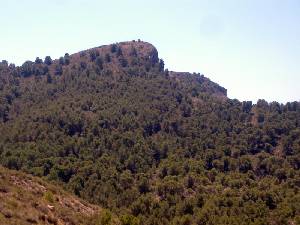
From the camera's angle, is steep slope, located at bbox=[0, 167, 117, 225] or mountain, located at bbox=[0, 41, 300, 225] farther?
mountain, located at bbox=[0, 41, 300, 225]

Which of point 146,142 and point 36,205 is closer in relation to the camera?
point 36,205

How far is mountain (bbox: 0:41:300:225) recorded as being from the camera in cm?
8300

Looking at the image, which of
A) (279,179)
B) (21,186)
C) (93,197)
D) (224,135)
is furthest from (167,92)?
(21,186)

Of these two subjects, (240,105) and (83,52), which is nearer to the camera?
(240,105)

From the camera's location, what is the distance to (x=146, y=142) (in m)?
118

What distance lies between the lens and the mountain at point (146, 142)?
3268 inches

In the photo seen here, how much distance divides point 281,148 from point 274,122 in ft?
51.3

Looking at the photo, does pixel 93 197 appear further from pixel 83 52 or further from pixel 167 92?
pixel 83 52

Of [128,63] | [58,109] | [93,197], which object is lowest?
[93,197]

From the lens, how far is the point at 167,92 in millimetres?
151875

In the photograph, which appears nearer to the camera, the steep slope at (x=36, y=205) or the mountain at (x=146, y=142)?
the steep slope at (x=36, y=205)

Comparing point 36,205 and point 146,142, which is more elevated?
point 146,142

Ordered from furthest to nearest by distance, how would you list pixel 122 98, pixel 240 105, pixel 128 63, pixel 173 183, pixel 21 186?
1. pixel 128 63
2. pixel 240 105
3. pixel 122 98
4. pixel 173 183
5. pixel 21 186

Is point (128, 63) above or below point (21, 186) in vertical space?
above
